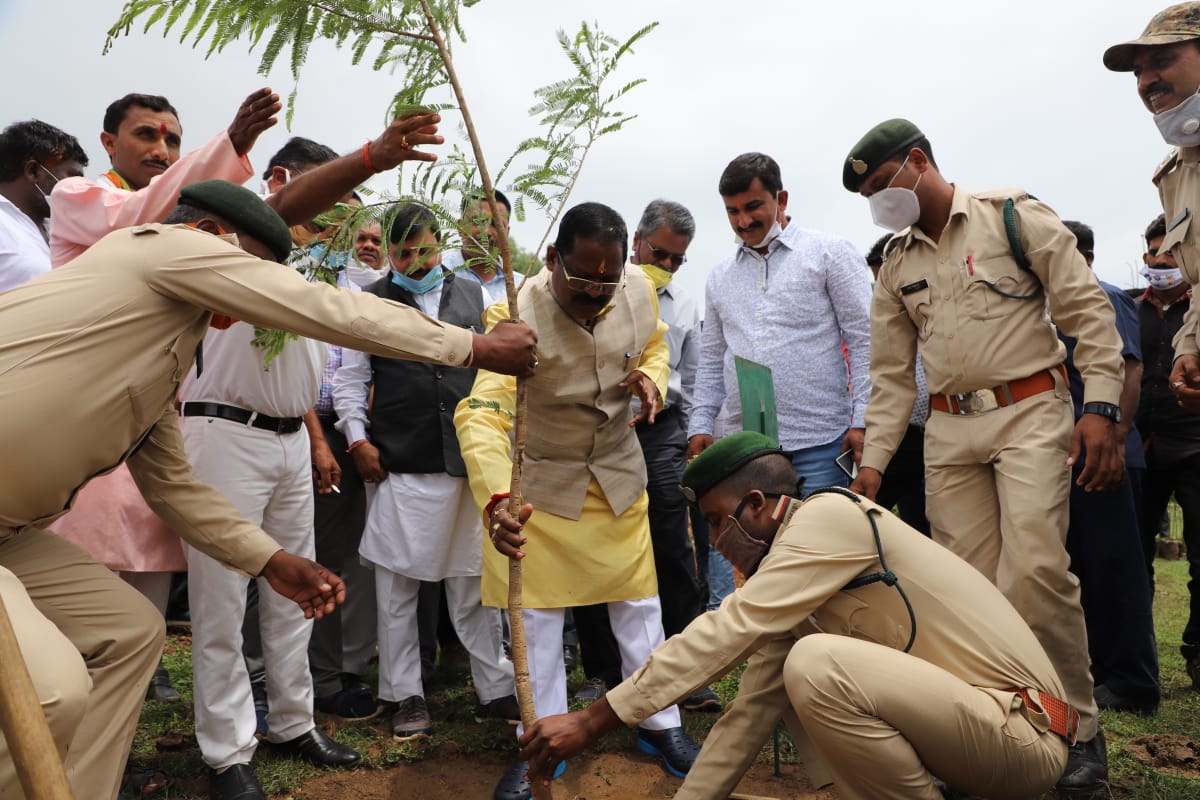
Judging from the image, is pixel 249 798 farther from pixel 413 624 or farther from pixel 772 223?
pixel 772 223

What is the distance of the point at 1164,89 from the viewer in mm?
3676

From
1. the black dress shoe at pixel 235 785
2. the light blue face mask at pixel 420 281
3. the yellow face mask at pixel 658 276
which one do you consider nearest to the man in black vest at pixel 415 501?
the light blue face mask at pixel 420 281

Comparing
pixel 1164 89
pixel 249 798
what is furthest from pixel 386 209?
pixel 1164 89

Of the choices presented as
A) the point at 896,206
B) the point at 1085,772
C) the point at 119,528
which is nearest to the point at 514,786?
the point at 119,528

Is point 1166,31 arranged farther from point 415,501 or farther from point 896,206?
point 415,501

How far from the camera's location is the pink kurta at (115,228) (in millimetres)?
3471

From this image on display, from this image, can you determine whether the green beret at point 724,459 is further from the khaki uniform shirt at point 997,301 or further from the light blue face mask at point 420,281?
the light blue face mask at point 420,281

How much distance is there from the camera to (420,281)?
16.6ft

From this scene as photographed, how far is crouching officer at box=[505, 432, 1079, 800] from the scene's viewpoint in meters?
2.78

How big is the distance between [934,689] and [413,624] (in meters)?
2.71

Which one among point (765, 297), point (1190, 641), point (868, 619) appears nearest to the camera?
point (868, 619)

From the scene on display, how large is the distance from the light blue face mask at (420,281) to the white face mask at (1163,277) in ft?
13.8

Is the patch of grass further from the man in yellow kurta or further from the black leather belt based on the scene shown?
the black leather belt

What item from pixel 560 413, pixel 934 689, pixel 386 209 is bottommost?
pixel 934 689
